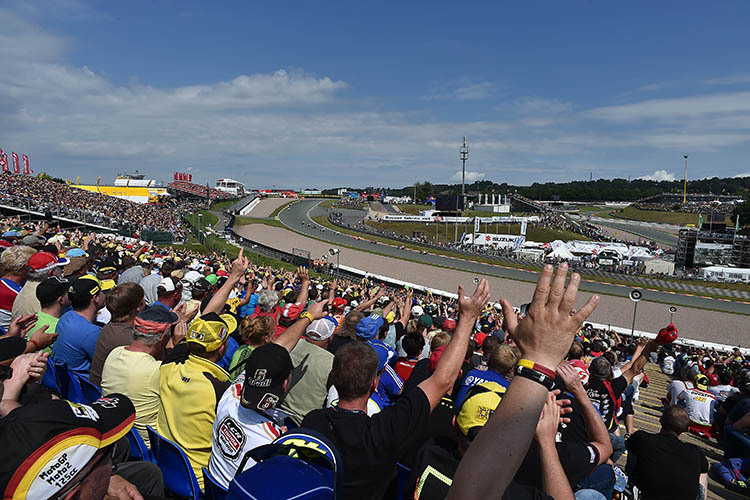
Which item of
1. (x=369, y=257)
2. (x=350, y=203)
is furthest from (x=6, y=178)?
(x=350, y=203)

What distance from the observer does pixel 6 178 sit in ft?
159

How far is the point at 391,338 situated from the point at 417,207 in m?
95.8

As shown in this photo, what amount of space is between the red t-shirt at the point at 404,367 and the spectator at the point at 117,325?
9.21ft

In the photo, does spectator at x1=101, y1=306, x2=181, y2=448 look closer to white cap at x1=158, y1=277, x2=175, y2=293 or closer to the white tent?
white cap at x1=158, y1=277, x2=175, y2=293

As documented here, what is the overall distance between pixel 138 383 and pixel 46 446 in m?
2.34

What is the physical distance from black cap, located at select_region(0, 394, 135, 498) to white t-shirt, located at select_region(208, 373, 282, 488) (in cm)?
106

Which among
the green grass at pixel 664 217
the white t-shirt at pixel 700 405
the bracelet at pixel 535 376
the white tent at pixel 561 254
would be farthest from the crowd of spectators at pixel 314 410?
the green grass at pixel 664 217

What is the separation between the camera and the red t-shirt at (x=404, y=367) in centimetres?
502

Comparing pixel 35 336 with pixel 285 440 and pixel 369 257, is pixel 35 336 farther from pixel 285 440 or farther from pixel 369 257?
pixel 369 257

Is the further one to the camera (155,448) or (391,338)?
(391,338)

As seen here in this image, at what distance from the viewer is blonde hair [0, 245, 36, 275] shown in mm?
5691

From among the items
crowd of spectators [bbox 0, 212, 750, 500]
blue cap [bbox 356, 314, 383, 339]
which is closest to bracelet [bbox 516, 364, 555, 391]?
crowd of spectators [bbox 0, 212, 750, 500]

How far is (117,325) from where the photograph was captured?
172 inches

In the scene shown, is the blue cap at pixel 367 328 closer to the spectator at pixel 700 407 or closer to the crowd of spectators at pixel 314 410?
the crowd of spectators at pixel 314 410
